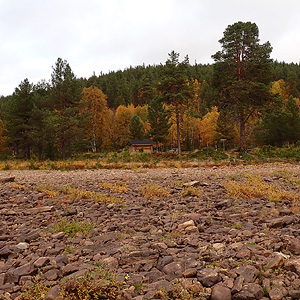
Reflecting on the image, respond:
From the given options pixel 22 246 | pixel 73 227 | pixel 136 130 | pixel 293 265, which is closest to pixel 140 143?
pixel 136 130

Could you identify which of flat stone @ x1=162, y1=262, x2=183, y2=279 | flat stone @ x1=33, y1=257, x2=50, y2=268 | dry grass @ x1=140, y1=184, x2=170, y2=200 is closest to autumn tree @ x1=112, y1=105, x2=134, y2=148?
dry grass @ x1=140, y1=184, x2=170, y2=200

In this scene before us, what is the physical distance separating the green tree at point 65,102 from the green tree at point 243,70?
704 inches

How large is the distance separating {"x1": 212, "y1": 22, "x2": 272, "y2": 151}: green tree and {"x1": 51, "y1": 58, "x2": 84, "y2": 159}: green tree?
17873 mm

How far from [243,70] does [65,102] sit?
72.2 ft

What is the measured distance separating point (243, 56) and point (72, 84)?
68.9 ft

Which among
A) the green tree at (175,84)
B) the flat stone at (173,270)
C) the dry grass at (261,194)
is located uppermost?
the green tree at (175,84)

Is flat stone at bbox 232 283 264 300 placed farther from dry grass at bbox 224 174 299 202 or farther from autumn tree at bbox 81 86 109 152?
autumn tree at bbox 81 86 109 152

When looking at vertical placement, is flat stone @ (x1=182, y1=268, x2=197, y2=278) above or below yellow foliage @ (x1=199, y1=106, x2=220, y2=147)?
below

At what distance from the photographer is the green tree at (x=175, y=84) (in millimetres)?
29125

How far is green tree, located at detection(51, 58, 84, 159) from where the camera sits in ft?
93.4

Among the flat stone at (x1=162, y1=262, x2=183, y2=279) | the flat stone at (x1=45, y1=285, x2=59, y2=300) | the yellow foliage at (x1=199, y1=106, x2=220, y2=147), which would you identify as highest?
the yellow foliage at (x1=199, y1=106, x2=220, y2=147)

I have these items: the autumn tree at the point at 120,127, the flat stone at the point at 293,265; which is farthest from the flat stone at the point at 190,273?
the autumn tree at the point at 120,127

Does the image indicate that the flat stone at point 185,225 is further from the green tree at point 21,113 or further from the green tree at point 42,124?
the green tree at point 21,113

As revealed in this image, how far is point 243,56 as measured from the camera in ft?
86.3
